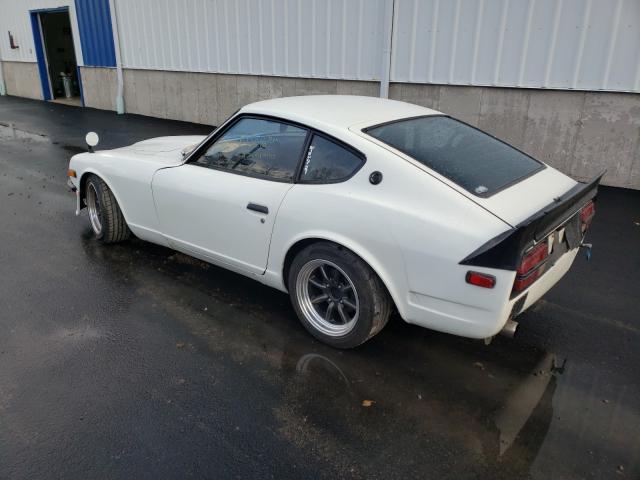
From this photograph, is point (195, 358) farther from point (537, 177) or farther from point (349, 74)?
point (349, 74)

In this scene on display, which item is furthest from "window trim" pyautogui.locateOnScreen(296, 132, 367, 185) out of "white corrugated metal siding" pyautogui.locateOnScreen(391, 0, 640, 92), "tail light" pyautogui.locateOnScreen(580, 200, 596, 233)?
"white corrugated metal siding" pyautogui.locateOnScreen(391, 0, 640, 92)

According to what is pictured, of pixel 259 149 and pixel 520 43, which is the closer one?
pixel 259 149

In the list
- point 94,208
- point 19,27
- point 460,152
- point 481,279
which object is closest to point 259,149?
point 460,152

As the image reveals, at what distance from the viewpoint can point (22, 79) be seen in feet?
65.3

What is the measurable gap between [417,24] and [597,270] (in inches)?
207

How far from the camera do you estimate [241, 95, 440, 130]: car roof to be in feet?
10.8

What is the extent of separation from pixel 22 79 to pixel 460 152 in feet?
71.2

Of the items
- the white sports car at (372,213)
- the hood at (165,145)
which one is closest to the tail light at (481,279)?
the white sports car at (372,213)

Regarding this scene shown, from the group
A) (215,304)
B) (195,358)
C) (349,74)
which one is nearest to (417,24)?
(349,74)

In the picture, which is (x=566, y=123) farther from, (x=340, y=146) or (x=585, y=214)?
(x=340, y=146)

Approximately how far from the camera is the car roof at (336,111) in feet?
10.8

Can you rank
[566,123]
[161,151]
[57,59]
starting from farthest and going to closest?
1. [57,59]
2. [566,123]
3. [161,151]

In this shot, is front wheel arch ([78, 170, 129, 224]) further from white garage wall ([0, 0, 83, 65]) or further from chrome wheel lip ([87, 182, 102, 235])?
white garage wall ([0, 0, 83, 65])

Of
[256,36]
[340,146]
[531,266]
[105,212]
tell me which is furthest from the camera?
[256,36]
